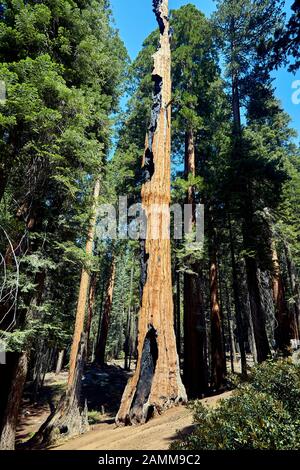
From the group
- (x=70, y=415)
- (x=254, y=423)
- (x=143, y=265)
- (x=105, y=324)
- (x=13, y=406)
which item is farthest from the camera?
(x=105, y=324)

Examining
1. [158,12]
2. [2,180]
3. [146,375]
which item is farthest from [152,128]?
[146,375]

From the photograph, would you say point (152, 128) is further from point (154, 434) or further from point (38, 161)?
point (154, 434)

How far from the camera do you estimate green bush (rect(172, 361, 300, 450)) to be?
8.87 ft

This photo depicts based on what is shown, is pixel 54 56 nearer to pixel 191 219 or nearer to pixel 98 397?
pixel 191 219

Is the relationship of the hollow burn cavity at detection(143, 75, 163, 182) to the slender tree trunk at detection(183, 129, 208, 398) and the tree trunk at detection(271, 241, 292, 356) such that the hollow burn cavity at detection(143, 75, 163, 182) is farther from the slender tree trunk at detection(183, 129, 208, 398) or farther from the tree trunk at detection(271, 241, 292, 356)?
the tree trunk at detection(271, 241, 292, 356)

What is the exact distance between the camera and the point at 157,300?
20.5 feet

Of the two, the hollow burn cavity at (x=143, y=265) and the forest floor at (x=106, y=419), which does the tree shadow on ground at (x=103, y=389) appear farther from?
the hollow burn cavity at (x=143, y=265)

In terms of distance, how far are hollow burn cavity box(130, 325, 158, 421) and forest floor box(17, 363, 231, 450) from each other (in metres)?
0.29

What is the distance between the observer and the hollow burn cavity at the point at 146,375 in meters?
5.37

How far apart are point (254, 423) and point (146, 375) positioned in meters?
3.12

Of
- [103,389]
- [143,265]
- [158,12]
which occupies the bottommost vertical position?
[103,389]

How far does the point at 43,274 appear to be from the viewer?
8.29 metres

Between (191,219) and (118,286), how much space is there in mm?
29572

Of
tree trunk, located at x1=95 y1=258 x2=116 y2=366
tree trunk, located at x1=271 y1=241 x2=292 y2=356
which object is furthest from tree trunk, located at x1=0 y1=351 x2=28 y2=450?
tree trunk, located at x1=95 y1=258 x2=116 y2=366
